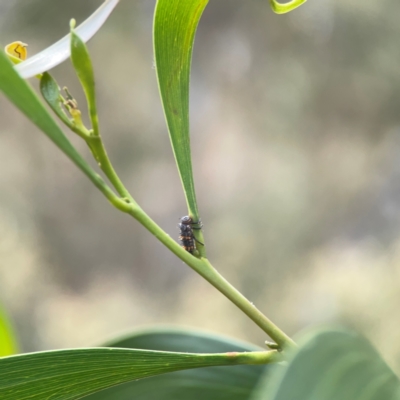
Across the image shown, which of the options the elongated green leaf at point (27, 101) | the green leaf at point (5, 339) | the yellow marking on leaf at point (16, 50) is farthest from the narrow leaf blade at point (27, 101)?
the green leaf at point (5, 339)

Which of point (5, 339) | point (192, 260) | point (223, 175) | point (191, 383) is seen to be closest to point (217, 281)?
point (192, 260)

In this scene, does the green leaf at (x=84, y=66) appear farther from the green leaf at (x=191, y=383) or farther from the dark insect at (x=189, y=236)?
the green leaf at (x=191, y=383)

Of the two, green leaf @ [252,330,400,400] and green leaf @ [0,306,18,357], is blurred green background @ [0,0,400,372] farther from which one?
green leaf @ [252,330,400,400]

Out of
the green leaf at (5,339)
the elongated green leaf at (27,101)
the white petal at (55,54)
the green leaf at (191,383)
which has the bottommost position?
the green leaf at (191,383)

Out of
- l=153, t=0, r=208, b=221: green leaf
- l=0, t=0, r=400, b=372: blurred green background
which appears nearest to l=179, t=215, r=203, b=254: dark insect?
l=153, t=0, r=208, b=221: green leaf

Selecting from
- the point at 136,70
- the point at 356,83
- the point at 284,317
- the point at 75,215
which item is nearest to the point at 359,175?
the point at 356,83

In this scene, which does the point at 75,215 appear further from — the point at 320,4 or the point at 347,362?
the point at 347,362
